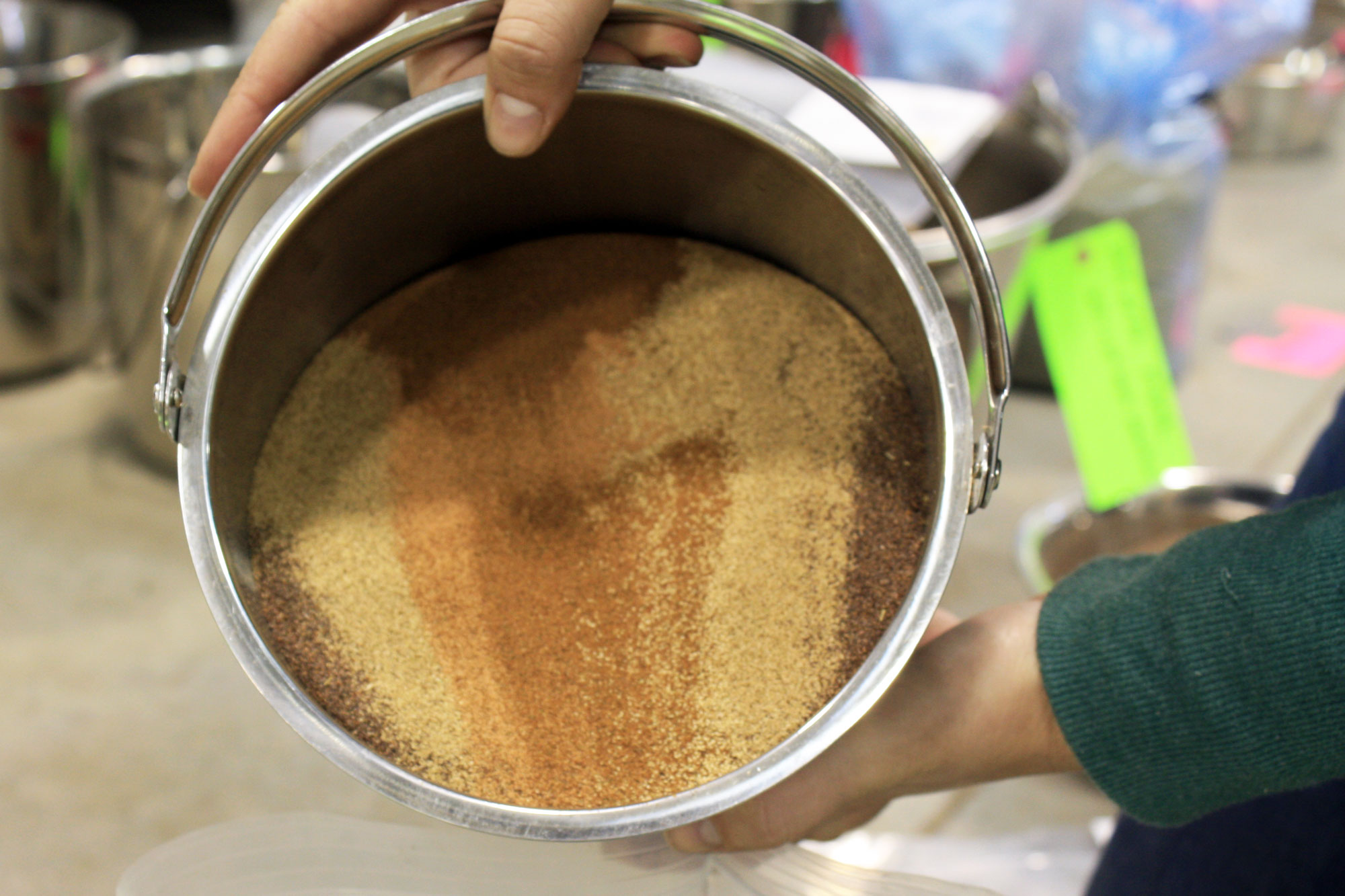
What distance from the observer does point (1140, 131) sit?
1.02 m

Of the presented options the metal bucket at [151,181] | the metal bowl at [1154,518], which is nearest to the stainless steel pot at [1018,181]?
the metal bowl at [1154,518]

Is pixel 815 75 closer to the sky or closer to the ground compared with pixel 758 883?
closer to the sky

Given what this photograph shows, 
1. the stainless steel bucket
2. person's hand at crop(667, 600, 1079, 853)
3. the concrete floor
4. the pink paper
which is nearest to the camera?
the stainless steel bucket

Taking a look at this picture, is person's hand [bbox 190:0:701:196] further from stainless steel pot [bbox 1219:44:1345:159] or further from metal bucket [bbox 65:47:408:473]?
stainless steel pot [bbox 1219:44:1345:159]

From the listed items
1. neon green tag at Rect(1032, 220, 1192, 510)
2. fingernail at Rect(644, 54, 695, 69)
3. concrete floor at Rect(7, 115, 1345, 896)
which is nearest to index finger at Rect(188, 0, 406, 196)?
fingernail at Rect(644, 54, 695, 69)

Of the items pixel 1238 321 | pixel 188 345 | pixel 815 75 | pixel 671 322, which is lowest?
pixel 1238 321

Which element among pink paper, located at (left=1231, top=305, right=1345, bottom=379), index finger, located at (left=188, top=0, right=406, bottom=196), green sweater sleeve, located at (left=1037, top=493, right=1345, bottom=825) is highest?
index finger, located at (left=188, top=0, right=406, bottom=196)

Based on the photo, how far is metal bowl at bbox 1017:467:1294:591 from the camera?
2.98 feet

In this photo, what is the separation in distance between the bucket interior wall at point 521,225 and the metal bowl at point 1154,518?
51cm

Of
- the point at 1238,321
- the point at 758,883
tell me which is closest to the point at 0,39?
the point at 758,883

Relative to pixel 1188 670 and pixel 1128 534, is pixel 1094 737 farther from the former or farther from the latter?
pixel 1128 534

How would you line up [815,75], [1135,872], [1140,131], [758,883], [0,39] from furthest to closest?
[0,39], [1140,131], [1135,872], [758,883], [815,75]

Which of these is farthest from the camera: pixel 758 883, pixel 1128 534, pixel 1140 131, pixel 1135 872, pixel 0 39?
pixel 0 39

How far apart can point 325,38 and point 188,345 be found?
58 centimetres
